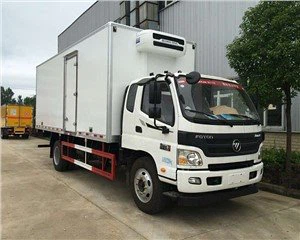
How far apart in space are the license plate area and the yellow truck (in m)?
22.8

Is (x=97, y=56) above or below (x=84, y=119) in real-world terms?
above

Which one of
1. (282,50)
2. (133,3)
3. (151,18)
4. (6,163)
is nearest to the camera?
(282,50)

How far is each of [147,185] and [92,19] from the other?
62.9ft

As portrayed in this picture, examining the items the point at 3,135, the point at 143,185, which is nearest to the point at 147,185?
the point at 143,185

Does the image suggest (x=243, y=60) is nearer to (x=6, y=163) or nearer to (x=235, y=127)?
(x=235, y=127)

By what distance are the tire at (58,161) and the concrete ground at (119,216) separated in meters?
1.61

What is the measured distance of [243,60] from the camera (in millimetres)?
7410

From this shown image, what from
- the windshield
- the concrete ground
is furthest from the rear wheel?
the windshield

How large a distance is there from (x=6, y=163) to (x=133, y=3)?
33.2 feet

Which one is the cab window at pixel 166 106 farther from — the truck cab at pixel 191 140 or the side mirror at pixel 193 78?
the side mirror at pixel 193 78

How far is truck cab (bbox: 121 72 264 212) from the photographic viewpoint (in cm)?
496

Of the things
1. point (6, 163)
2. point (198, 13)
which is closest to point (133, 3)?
point (198, 13)

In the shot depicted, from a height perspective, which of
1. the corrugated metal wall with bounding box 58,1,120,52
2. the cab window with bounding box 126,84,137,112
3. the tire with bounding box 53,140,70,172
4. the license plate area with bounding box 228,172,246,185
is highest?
the corrugated metal wall with bounding box 58,1,120,52

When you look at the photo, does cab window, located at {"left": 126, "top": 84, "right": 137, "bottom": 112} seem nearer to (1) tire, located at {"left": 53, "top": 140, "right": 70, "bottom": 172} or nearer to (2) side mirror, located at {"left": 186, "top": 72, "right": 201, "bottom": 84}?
(2) side mirror, located at {"left": 186, "top": 72, "right": 201, "bottom": 84}
